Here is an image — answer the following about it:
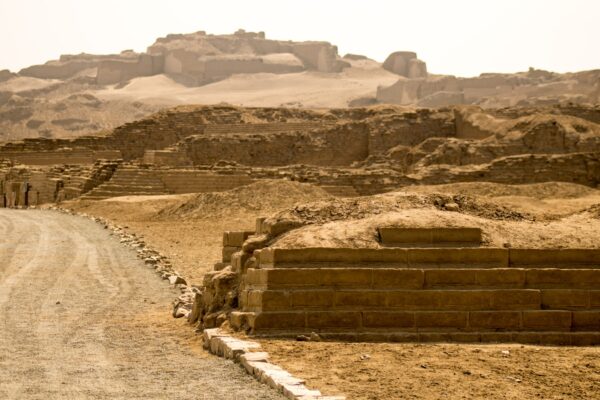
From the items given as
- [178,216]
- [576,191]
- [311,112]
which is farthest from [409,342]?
[311,112]

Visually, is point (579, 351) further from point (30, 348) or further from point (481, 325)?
point (30, 348)

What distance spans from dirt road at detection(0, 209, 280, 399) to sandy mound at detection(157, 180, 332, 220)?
948 centimetres

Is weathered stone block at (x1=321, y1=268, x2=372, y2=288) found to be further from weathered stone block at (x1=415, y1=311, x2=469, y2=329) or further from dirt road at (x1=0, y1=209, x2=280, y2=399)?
dirt road at (x1=0, y1=209, x2=280, y2=399)

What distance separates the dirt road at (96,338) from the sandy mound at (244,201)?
9483mm

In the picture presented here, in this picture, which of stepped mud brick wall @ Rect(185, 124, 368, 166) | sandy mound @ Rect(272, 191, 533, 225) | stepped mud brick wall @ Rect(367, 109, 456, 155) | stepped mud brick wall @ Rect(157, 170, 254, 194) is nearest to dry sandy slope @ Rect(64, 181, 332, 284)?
stepped mud brick wall @ Rect(157, 170, 254, 194)

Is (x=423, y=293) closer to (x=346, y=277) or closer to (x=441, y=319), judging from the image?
(x=441, y=319)

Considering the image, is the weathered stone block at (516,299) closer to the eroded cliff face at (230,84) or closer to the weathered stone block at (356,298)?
the weathered stone block at (356,298)

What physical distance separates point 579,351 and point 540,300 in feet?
2.25

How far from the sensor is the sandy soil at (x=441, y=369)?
7004 millimetres

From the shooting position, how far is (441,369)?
7.69m

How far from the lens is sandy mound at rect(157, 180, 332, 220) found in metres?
26.8

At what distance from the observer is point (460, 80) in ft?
281

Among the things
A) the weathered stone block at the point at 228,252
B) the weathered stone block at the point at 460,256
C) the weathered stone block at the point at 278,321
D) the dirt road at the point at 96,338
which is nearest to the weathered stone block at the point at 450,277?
the weathered stone block at the point at 460,256

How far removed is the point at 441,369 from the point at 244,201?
1977cm
